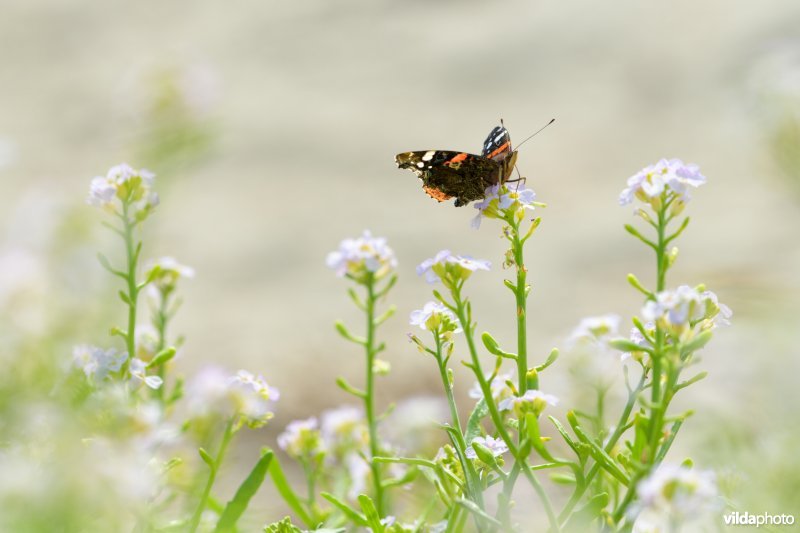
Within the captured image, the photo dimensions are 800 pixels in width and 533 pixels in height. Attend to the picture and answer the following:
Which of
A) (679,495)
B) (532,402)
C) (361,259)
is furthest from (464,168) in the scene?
(679,495)

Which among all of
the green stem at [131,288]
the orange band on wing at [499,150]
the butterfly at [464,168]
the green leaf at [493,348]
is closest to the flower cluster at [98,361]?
the green stem at [131,288]

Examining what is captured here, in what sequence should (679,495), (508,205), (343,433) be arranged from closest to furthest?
(679,495) < (508,205) < (343,433)

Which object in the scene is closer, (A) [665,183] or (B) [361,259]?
(A) [665,183]

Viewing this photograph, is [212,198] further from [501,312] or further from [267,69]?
[501,312]

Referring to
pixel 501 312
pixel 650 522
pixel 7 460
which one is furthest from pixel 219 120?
pixel 501 312

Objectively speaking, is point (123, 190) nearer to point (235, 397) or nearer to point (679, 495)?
point (235, 397)

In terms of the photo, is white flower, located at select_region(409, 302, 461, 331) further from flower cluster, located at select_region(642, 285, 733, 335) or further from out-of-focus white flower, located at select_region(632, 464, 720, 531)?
out-of-focus white flower, located at select_region(632, 464, 720, 531)

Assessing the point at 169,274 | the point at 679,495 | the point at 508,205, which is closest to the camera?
the point at 679,495

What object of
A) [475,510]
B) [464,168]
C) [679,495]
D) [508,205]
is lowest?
[679,495]
